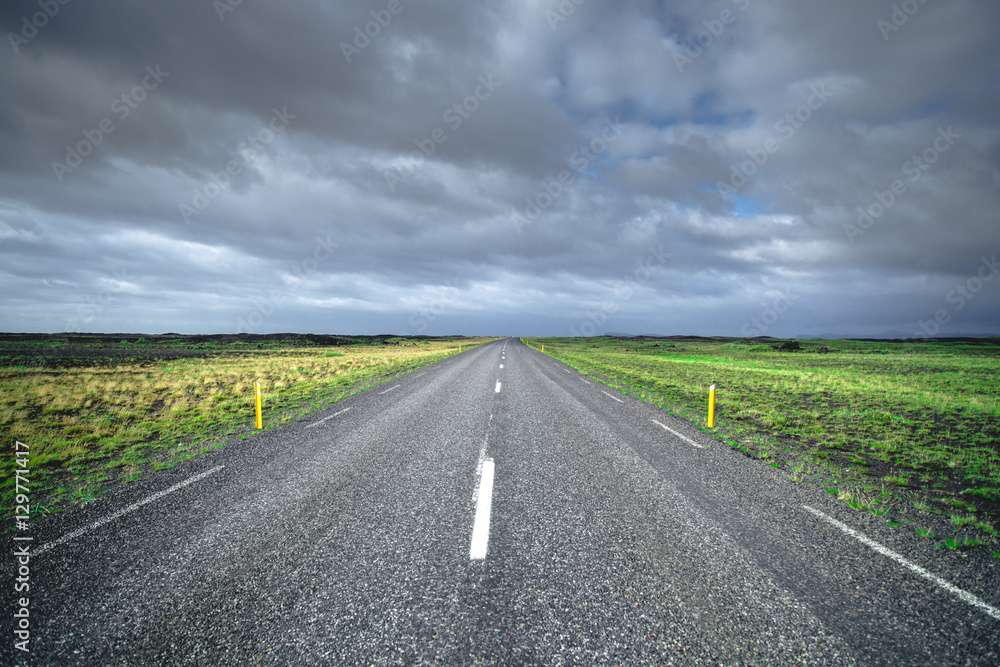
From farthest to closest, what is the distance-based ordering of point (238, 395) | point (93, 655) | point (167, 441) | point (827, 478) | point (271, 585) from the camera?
1. point (238, 395)
2. point (167, 441)
3. point (827, 478)
4. point (271, 585)
5. point (93, 655)

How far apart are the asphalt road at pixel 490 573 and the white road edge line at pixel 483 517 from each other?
1.2 inches

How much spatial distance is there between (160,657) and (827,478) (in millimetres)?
8305

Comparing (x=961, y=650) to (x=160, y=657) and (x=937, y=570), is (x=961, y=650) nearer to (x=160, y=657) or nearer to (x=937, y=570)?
(x=937, y=570)

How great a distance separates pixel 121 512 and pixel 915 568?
870 centimetres

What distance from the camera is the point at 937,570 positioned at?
3674 mm

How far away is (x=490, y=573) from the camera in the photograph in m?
3.49

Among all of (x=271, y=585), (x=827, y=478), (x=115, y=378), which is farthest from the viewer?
(x=115, y=378)

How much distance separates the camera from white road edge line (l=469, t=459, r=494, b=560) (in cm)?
383

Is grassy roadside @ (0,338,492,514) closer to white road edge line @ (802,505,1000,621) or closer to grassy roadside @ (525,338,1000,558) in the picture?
white road edge line @ (802,505,1000,621)

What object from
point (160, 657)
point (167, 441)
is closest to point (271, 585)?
point (160, 657)

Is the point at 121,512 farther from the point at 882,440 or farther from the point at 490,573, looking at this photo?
the point at 882,440

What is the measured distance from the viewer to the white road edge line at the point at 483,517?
3830mm

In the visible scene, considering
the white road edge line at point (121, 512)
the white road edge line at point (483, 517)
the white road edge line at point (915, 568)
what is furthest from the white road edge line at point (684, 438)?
the white road edge line at point (121, 512)

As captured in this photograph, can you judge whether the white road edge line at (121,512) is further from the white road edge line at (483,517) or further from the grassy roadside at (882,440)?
the grassy roadside at (882,440)
